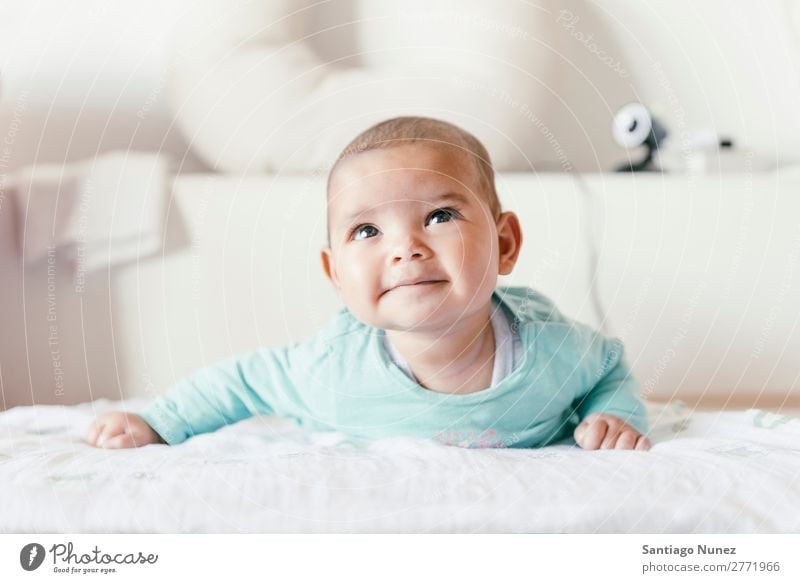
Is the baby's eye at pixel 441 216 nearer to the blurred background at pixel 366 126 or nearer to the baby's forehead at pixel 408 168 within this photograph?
the baby's forehead at pixel 408 168

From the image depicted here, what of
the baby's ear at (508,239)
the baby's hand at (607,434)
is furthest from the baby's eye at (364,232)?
the baby's hand at (607,434)

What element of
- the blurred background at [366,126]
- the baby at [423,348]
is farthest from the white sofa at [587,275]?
the baby at [423,348]

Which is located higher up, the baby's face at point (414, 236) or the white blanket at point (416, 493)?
the baby's face at point (414, 236)

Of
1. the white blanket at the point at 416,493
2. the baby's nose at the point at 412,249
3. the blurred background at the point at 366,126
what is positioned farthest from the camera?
the blurred background at the point at 366,126

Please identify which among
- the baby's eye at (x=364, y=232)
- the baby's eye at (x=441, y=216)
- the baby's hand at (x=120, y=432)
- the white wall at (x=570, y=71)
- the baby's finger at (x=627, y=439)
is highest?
the white wall at (x=570, y=71)

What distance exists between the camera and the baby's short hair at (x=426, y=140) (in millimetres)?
705

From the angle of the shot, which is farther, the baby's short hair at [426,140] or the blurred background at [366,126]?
the blurred background at [366,126]

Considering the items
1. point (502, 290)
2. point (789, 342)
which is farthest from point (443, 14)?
point (789, 342)

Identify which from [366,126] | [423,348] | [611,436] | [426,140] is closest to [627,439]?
[611,436]

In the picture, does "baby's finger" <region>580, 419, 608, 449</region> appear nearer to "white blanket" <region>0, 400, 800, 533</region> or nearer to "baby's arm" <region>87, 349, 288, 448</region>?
"white blanket" <region>0, 400, 800, 533</region>

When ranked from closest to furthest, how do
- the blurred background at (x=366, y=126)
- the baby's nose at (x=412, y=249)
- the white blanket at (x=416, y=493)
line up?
the white blanket at (x=416, y=493) < the baby's nose at (x=412, y=249) < the blurred background at (x=366, y=126)

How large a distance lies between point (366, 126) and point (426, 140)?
213 millimetres

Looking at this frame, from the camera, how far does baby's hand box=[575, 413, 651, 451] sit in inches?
28.2
